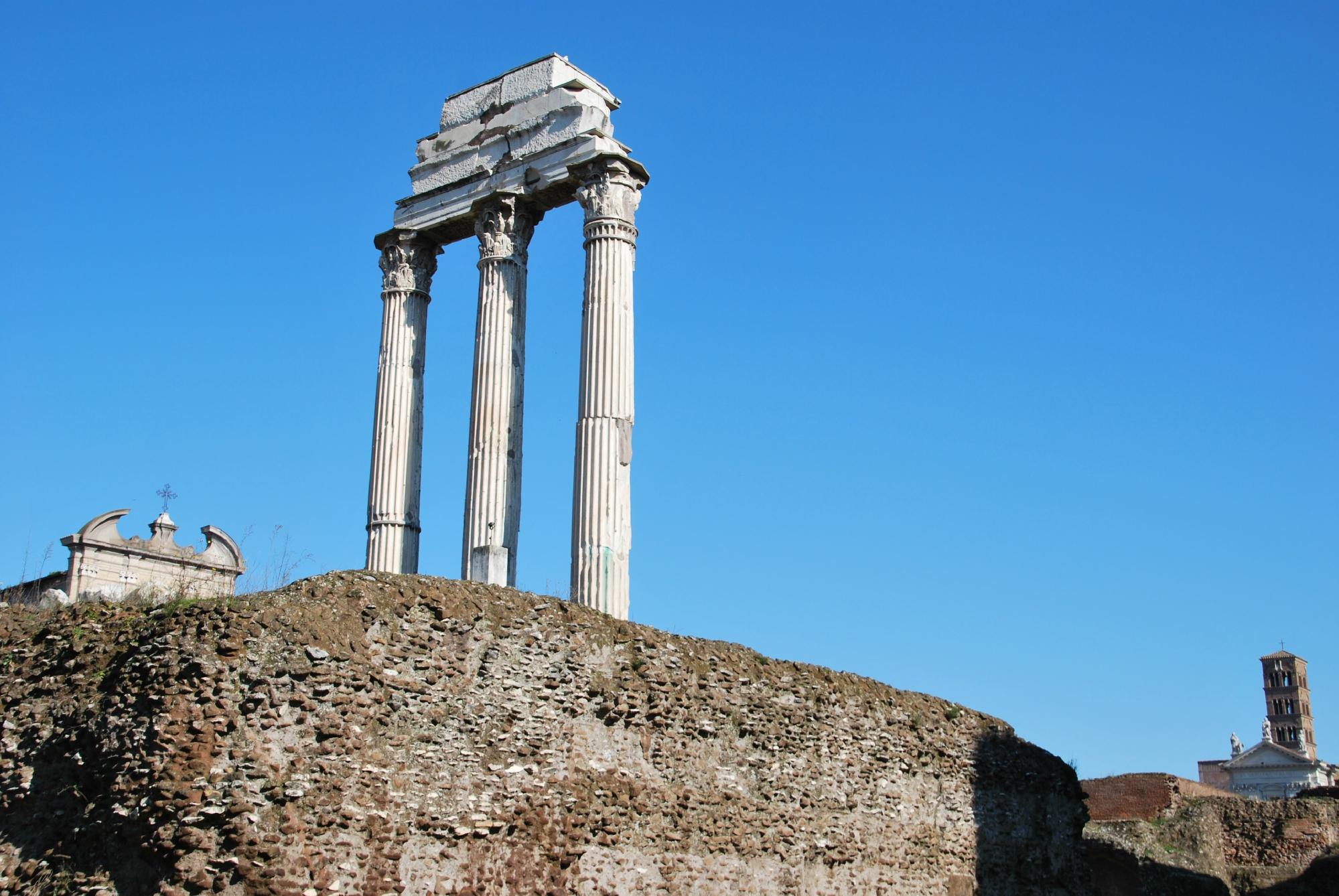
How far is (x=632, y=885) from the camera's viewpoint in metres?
12.2

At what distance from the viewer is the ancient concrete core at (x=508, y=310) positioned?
1906 centimetres

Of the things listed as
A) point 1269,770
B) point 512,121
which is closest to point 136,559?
point 512,121

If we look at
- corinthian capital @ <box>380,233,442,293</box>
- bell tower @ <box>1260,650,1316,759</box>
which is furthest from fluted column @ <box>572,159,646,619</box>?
bell tower @ <box>1260,650,1316,759</box>

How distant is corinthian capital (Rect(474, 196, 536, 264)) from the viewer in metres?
21.1

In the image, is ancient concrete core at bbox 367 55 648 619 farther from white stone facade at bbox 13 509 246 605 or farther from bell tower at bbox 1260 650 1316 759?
bell tower at bbox 1260 650 1316 759

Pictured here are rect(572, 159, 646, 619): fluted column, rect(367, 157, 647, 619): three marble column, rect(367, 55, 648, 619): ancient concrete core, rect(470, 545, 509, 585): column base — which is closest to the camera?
rect(572, 159, 646, 619): fluted column

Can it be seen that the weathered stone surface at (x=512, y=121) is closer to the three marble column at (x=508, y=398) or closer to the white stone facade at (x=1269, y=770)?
the three marble column at (x=508, y=398)

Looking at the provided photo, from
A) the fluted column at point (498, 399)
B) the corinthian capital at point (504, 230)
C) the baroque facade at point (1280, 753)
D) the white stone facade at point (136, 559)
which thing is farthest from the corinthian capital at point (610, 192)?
the baroque facade at point (1280, 753)

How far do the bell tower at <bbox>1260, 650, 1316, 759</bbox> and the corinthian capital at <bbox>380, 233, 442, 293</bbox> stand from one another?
7138cm

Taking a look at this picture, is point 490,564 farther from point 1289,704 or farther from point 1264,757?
point 1289,704

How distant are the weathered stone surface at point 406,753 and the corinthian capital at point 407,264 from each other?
10.1 m

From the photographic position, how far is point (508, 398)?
66.9 ft

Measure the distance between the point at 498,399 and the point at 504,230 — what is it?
8.39ft

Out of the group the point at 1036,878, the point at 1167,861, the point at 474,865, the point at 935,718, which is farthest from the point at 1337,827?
the point at 474,865
